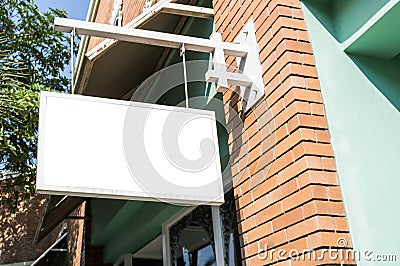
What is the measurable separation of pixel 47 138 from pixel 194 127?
36.1 inches

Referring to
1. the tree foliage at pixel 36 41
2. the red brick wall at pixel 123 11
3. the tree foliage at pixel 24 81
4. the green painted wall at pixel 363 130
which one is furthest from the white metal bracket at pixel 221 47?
the tree foliage at pixel 36 41

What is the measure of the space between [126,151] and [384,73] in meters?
1.66

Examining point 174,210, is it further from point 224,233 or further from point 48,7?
point 48,7

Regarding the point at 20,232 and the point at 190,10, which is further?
the point at 20,232

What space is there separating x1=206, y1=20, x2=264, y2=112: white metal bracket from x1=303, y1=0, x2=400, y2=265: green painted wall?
411 mm

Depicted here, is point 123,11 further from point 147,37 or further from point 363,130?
point 363,130

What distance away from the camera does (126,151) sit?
9.00 ft

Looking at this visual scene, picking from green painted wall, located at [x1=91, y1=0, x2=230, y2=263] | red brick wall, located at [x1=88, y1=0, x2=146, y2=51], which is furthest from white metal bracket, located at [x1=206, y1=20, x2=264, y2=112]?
red brick wall, located at [x1=88, y1=0, x2=146, y2=51]

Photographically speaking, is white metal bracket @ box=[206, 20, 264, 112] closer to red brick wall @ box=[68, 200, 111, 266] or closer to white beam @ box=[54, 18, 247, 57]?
white beam @ box=[54, 18, 247, 57]

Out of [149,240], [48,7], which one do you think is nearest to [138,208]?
[149,240]

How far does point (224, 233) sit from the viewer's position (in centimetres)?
416

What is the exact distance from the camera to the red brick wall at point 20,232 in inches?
659

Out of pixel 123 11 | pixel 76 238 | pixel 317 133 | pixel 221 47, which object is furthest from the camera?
pixel 76 238

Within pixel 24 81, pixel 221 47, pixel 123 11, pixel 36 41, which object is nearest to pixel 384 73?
pixel 221 47
